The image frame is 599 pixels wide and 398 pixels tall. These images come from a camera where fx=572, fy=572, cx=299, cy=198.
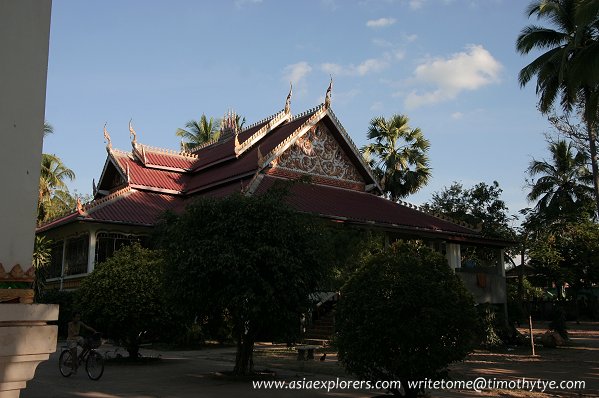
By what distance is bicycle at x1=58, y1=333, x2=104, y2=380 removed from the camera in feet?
37.0

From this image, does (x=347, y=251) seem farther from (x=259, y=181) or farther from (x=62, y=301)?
(x=62, y=301)

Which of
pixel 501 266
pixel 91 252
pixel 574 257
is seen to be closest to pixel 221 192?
pixel 91 252

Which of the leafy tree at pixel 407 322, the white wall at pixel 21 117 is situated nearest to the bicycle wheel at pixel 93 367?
the leafy tree at pixel 407 322

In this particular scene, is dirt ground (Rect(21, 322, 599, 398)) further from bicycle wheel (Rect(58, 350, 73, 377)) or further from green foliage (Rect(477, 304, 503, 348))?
green foliage (Rect(477, 304, 503, 348))

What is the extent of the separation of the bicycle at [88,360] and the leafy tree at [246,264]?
2.07 m

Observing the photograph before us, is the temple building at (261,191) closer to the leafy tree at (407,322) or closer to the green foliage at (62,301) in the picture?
the green foliage at (62,301)

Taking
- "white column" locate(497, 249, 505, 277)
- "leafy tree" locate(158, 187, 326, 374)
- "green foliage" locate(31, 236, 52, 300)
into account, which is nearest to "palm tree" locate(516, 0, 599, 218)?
"white column" locate(497, 249, 505, 277)

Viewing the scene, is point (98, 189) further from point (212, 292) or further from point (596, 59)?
point (596, 59)

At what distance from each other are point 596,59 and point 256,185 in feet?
39.9

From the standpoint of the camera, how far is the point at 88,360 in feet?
37.5

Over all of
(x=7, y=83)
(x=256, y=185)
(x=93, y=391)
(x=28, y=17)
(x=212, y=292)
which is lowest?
(x=93, y=391)

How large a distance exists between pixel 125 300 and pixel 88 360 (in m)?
2.48

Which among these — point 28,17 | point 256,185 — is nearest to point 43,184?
point 256,185

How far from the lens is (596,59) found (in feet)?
53.2
